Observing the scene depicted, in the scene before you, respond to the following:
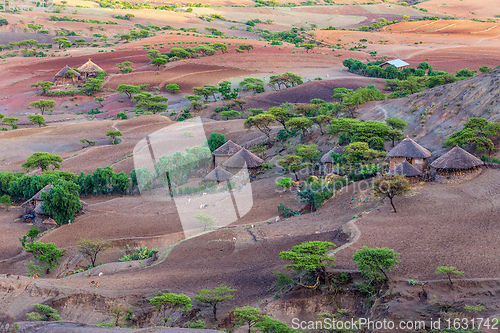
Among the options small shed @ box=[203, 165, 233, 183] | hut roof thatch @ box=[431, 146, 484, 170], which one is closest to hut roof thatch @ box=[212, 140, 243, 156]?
small shed @ box=[203, 165, 233, 183]

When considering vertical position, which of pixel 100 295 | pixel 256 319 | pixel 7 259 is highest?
pixel 256 319

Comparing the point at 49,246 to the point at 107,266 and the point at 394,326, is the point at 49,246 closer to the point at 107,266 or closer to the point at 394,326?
the point at 107,266

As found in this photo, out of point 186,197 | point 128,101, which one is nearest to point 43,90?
point 128,101

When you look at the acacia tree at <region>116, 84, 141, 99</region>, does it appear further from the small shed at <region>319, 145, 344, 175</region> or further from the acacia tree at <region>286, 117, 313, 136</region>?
the small shed at <region>319, 145, 344, 175</region>

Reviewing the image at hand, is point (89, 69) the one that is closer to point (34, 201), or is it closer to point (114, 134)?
point (114, 134)

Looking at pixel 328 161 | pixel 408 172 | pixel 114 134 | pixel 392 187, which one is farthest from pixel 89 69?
pixel 392 187

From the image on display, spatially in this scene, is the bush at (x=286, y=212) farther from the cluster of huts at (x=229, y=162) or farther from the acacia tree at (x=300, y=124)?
the acacia tree at (x=300, y=124)
